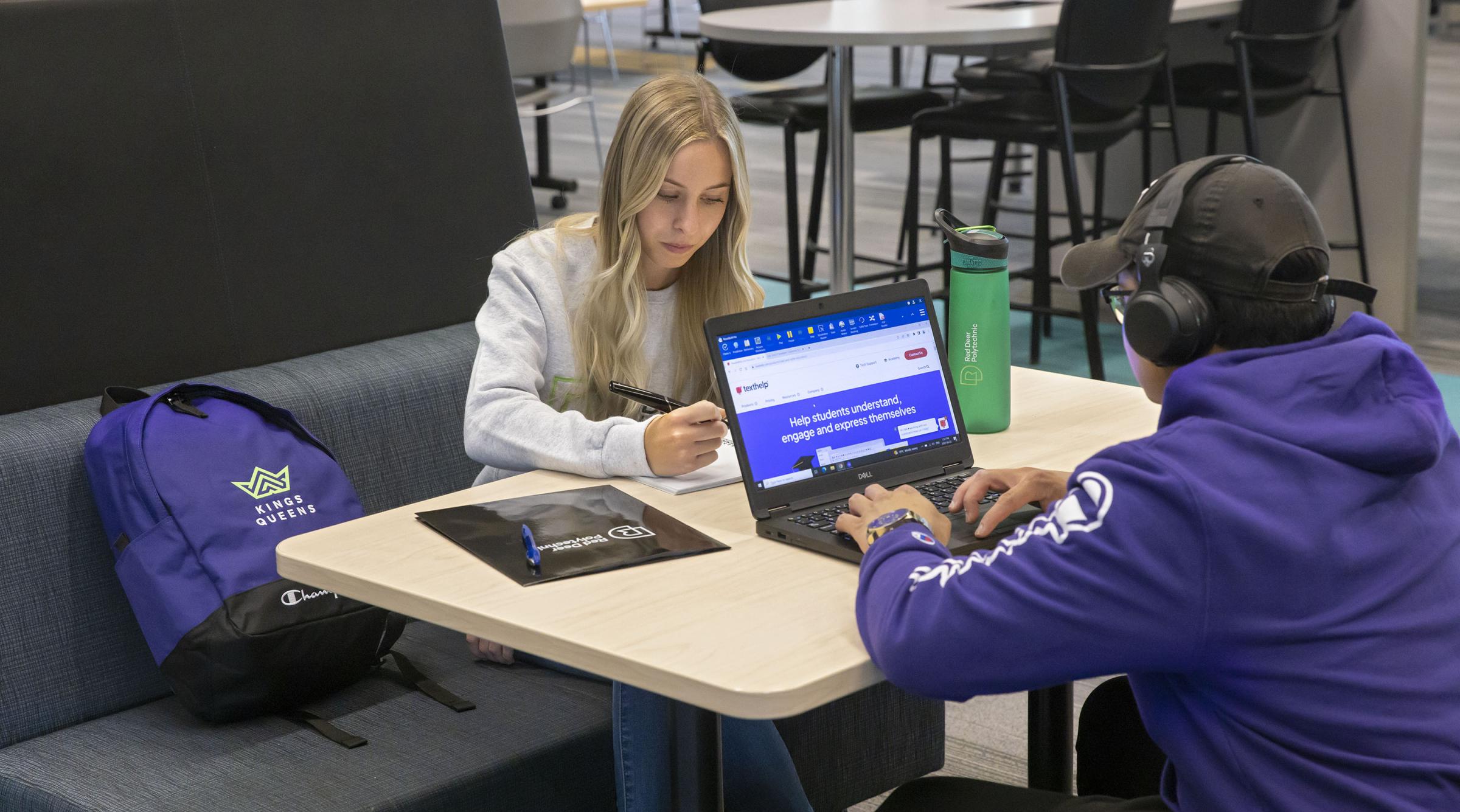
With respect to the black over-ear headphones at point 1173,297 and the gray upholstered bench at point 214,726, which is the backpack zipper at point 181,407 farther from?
the black over-ear headphones at point 1173,297

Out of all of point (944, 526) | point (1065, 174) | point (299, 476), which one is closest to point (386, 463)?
point (299, 476)

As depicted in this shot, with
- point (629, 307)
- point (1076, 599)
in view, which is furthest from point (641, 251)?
point (1076, 599)

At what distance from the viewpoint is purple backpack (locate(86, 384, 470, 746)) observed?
1.83 metres

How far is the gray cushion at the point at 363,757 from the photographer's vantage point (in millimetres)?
1692

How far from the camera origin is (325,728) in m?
1.84

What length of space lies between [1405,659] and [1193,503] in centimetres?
22

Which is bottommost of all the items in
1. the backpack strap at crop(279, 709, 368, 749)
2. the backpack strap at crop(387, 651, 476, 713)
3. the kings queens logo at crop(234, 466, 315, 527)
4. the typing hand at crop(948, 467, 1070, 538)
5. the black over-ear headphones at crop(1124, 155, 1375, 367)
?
the backpack strap at crop(387, 651, 476, 713)

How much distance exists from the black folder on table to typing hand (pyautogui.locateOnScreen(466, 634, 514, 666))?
390 millimetres

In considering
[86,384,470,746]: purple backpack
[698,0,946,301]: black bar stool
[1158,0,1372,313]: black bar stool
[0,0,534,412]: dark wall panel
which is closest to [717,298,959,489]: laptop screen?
[86,384,470,746]: purple backpack

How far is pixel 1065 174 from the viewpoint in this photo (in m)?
4.11

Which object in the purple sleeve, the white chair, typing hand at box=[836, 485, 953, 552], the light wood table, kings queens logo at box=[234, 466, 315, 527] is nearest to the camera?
the purple sleeve

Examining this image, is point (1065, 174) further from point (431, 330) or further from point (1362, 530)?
point (1362, 530)

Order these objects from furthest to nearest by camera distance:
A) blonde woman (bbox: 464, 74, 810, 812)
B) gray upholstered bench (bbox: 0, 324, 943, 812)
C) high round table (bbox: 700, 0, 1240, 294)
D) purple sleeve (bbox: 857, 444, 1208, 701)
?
high round table (bbox: 700, 0, 1240, 294) → blonde woman (bbox: 464, 74, 810, 812) → gray upholstered bench (bbox: 0, 324, 943, 812) → purple sleeve (bbox: 857, 444, 1208, 701)

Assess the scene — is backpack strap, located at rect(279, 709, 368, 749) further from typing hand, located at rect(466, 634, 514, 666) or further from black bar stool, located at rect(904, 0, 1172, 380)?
black bar stool, located at rect(904, 0, 1172, 380)
